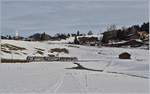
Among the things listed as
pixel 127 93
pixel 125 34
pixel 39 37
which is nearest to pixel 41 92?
pixel 127 93

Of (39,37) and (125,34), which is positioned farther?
(39,37)

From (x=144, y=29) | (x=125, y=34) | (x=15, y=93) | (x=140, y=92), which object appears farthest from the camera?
(x=144, y=29)

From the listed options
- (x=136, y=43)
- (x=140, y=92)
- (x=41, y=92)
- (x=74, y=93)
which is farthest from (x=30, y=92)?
(x=136, y=43)

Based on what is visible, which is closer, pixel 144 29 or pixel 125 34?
pixel 125 34

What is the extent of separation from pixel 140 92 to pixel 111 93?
135 cm

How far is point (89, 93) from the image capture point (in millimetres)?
14500

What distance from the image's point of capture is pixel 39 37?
6791 inches

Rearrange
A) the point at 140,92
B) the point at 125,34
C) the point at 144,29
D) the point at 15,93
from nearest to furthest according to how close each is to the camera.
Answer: the point at 15,93 → the point at 140,92 → the point at 125,34 → the point at 144,29

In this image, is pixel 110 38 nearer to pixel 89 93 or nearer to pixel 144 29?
pixel 144 29

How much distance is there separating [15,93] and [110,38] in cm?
13191

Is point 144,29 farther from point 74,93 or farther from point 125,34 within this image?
point 74,93

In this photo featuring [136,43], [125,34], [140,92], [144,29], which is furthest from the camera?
[144,29]

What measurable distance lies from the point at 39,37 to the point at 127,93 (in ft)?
520

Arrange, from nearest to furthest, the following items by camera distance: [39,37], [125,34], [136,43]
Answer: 1. [136,43]
2. [125,34]
3. [39,37]
